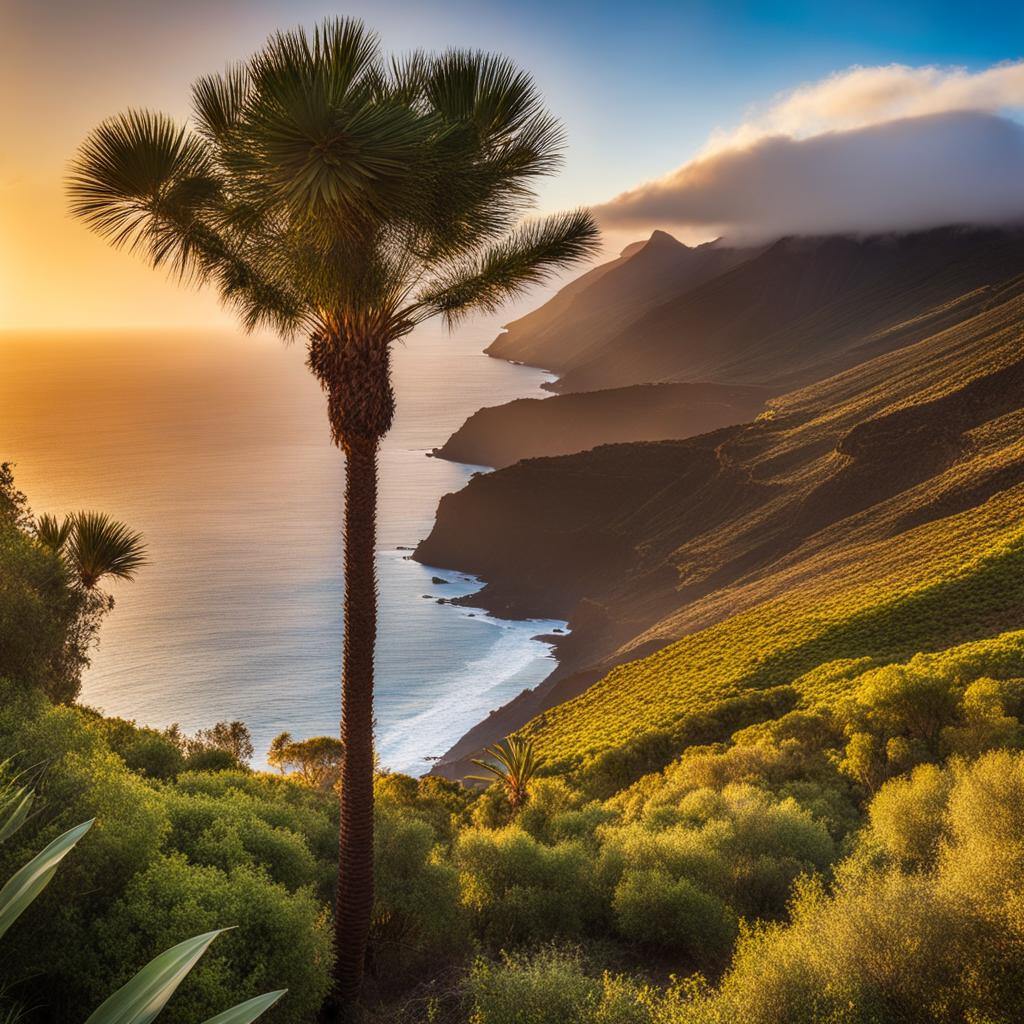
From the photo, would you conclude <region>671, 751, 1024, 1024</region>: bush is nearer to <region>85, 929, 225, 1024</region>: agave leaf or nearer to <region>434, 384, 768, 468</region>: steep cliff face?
<region>85, 929, 225, 1024</region>: agave leaf

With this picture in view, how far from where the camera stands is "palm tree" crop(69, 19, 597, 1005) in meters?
7.82

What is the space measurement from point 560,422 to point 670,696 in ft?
378

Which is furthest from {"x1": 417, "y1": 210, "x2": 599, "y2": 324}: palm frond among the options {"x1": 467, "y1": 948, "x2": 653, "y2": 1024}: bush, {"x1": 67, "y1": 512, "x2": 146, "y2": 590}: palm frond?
{"x1": 67, "y1": 512, "x2": 146, "y2": 590}: palm frond

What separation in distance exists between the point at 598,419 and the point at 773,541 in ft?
258

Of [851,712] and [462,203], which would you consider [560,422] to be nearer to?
[851,712]

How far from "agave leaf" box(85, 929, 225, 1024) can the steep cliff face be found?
13829cm

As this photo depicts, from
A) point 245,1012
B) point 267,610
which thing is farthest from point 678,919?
point 267,610

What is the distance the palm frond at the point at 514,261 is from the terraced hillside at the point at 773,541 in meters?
29.5

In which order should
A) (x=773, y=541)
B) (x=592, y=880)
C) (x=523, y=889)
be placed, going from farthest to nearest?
(x=773, y=541), (x=592, y=880), (x=523, y=889)

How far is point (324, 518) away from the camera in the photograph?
129500 mm

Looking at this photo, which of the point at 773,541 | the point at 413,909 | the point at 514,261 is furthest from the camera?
the point at 773,541

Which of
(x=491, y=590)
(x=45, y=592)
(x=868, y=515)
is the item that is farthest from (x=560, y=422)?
(x=45, y=592)

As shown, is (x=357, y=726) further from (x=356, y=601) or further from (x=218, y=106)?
(x=218, y=106)

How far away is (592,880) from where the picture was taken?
15.6m
